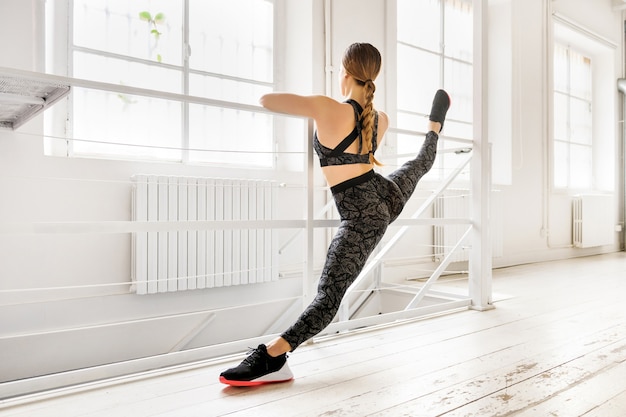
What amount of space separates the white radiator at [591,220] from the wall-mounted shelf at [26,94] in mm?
5882

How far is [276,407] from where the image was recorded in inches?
56.0

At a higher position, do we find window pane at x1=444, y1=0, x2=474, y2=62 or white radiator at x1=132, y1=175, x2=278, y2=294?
window pane at x1=444, y1=0, x2=474, y2=62

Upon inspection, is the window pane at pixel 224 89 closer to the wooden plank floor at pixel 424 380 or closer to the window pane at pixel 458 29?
the wooden plank floor at pixel 424 380

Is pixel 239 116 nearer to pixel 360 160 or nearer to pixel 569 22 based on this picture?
pixel 360 160

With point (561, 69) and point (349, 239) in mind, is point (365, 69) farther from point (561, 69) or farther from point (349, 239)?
point (561, 69)

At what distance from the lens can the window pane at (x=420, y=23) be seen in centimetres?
446

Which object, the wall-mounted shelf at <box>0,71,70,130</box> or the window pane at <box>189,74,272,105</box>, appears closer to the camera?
the wall-mounted shelf at <box>0,71,70,130</box>

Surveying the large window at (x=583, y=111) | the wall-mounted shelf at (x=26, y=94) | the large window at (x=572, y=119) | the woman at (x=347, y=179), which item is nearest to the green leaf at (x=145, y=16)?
the wall-mounted shelf at (x=26, y=94)

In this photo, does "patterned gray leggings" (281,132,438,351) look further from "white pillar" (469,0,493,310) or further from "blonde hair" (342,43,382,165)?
"white pillar" (469,0,493,310)

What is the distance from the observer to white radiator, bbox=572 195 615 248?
19.6ft

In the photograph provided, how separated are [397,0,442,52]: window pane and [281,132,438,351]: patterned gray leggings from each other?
3017mm

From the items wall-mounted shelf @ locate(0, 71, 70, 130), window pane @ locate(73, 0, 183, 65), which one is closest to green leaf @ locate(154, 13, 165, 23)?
window pane @ locate(73, 0, 183, 65)

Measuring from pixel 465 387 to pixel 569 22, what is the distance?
5.58m

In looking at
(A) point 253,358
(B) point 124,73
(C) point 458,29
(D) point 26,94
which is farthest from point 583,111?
(D) point 26,94
